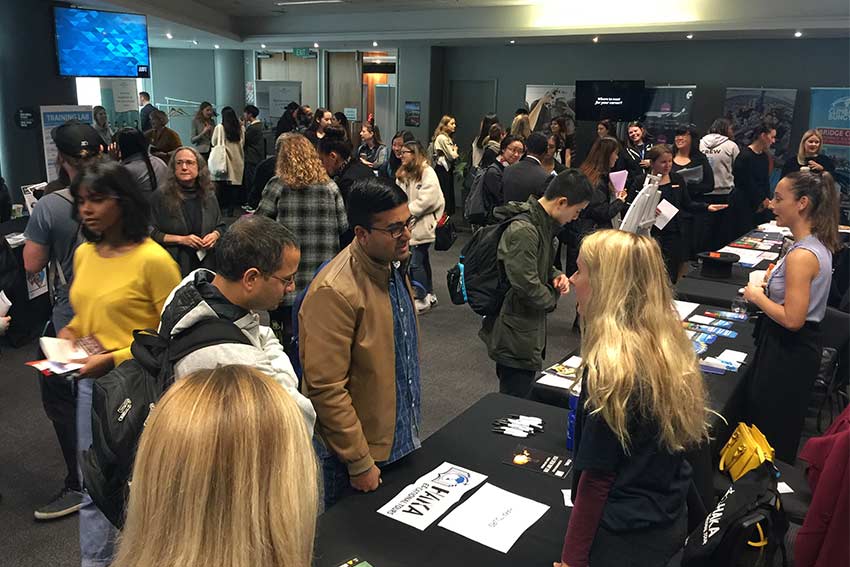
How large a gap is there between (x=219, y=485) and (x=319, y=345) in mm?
1055

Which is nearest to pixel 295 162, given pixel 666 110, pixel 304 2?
pixel 304 2

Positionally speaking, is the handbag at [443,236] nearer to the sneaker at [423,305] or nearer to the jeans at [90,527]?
the sneaker at [423,305]

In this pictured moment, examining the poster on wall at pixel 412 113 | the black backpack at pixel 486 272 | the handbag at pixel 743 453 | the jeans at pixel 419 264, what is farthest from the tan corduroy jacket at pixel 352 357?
the poster on wall at pixel 412 113

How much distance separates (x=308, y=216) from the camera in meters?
3.93

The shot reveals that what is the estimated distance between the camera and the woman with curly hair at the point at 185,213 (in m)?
3.71

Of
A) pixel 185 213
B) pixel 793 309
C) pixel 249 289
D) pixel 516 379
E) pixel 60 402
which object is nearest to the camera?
pixel 249 289

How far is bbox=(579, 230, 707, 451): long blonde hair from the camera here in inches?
62.3

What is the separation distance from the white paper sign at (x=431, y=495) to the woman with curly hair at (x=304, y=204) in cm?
198

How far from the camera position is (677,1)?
27.9 ft

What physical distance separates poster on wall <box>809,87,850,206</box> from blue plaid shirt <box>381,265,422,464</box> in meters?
8.63

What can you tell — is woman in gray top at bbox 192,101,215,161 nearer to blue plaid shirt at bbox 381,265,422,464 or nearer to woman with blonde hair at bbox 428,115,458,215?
woman with blonde hair at bbox 428,115,458,215

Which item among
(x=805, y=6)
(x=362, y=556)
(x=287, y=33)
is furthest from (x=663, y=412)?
(x=287, y=33)

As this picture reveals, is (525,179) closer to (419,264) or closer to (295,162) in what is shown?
(419,264)

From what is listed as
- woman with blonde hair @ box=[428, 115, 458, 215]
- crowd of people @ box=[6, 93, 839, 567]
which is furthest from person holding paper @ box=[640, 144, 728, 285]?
woman with blonde hair @ box=[428, 115, 458, 215]
